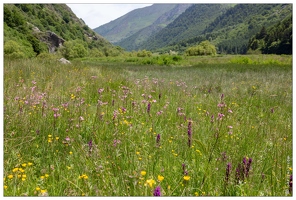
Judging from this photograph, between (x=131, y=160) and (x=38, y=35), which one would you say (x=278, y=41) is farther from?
(x=131, y=160)

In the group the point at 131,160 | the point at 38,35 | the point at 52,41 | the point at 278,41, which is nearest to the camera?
the point at 131,160

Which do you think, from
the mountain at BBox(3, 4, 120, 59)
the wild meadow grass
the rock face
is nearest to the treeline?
the mountain at BBox(3, 4, 120, 59)

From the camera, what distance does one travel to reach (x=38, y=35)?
258ft

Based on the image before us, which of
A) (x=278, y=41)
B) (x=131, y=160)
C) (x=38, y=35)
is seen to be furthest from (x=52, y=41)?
(x=131, y=160)

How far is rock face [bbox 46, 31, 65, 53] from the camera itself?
84188mm

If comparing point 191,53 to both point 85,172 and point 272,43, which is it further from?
point 85,172

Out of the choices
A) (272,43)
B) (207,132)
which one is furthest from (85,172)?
(272,43)

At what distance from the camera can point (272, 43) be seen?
87.3 m

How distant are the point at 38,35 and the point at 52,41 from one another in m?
7.89

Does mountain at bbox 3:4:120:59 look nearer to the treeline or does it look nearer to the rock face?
the rock face

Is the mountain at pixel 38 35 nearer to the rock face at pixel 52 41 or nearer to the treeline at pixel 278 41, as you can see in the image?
the rock face at pixel 52 41

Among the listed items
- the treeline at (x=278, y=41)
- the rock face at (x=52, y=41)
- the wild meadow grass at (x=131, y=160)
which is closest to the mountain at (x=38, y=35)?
the rock face at (x=52, y=41)

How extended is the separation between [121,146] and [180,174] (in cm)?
88

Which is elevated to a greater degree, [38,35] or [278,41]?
[38,35]
